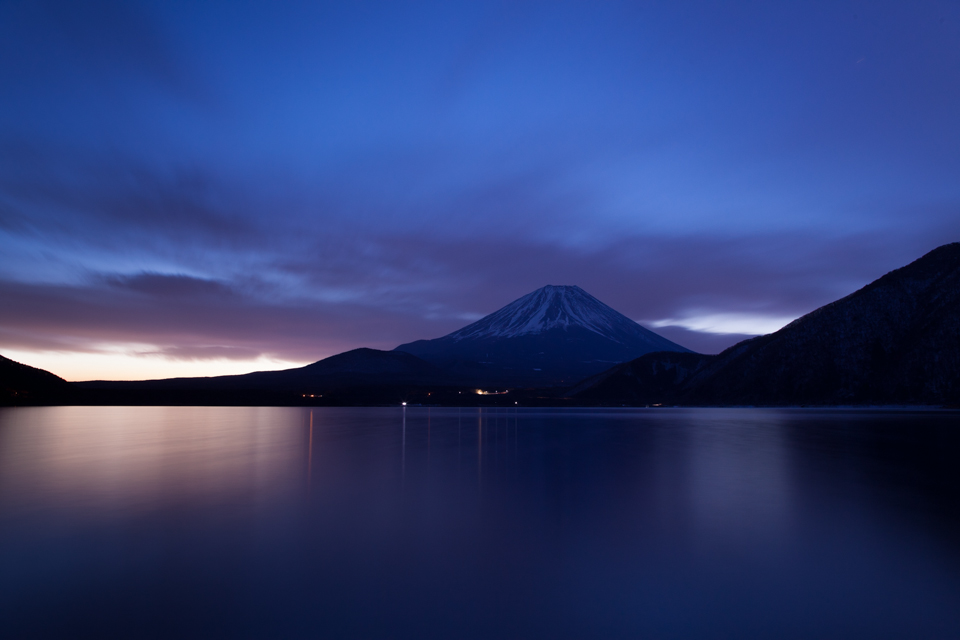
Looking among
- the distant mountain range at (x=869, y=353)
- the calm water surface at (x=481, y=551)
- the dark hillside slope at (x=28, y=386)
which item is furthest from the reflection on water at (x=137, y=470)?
the distant mountain range at (x=869, y=353)

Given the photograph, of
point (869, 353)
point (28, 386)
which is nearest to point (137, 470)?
point (869, 353)

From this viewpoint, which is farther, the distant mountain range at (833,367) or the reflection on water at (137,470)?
the distant mountain range at (833,367)

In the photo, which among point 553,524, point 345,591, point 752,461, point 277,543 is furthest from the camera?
point 752,461

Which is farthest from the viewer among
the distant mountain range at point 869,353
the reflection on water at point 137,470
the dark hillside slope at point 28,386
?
the dark hillside slope at point 28,386

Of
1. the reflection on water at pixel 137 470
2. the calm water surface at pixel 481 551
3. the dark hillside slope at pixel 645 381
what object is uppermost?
the dark hillside slope at pixel 645 381

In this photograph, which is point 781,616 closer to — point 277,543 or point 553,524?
point 553,524

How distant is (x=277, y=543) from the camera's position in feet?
33.9

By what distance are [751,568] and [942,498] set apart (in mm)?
8959

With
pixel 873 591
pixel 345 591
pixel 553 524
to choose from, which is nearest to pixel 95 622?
pixel 345 591

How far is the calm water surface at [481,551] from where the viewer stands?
22.2 feet

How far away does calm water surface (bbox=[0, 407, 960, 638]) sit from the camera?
677cm

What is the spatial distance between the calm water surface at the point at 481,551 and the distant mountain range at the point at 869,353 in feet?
281

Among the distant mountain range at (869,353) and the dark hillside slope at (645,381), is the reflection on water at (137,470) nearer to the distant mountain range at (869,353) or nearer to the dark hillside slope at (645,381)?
the distant mountain range at (869,353)

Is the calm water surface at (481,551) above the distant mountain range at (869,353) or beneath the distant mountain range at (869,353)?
beneath
